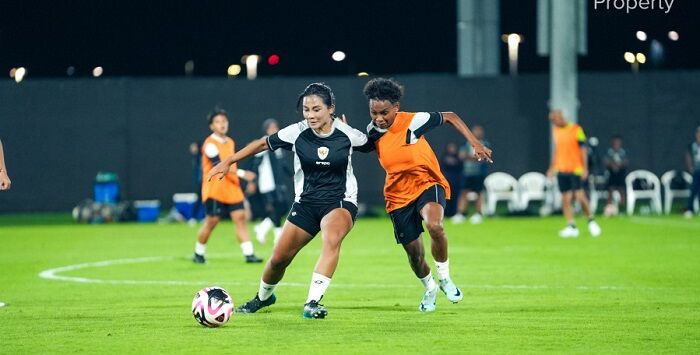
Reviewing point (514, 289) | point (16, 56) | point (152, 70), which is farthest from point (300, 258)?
point (152, 70)

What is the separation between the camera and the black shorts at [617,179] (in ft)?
105

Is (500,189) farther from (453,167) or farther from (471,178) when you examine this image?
(471,178)

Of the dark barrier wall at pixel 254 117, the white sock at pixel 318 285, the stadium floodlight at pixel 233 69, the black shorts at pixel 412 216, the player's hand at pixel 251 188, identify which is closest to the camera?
the white sock at pixel 318 285

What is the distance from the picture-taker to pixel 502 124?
35250mm

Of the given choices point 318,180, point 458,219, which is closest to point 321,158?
point 318,180

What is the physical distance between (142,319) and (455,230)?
15.7 m

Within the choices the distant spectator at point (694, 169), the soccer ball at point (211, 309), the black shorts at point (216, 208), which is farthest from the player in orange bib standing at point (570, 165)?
the soccer ball at point (211, 309)

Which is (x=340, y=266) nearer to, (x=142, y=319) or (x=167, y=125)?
(x=142, y=319)

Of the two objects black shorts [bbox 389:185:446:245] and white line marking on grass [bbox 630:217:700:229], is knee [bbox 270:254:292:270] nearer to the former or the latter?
black shorts [bbox 389:185:446:245]

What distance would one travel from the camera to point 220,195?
61.5 ft

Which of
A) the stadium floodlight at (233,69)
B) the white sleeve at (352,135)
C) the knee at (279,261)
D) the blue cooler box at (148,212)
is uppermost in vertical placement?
the stadium floodlight at (233,69)

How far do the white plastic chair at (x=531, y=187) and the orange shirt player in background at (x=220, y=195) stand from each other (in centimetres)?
1579

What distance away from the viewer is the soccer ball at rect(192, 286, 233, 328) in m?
11.1

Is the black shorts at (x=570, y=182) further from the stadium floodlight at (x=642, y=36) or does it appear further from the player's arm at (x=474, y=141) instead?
the stadium floodlight at (x=642, y=36)
